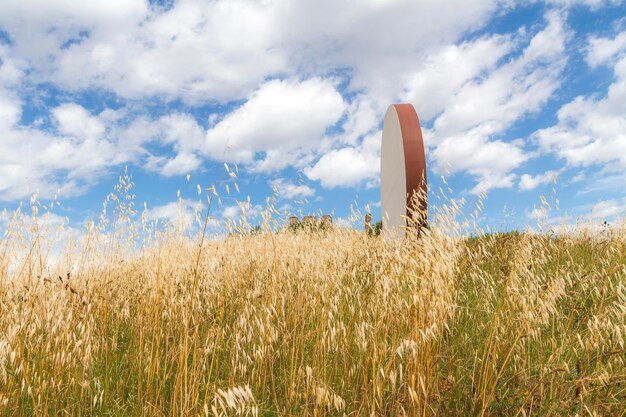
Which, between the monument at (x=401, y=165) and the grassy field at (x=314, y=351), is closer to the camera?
the grassy field at (x=314, y=351)

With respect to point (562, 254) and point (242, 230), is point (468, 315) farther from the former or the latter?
point (562, 254)

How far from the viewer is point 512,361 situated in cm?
297

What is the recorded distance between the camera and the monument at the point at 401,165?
790 cm

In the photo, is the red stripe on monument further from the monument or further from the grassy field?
the grassy field

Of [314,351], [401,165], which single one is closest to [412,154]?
[401,165]

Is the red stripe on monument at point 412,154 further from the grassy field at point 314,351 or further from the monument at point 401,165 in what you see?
the grassy field at point 314,351

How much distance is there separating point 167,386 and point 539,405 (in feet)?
7.11

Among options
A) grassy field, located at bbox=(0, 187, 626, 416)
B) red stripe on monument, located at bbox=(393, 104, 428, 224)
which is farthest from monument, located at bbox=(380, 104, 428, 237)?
grassy field, located at bbox=(0, 187, 626, 416)

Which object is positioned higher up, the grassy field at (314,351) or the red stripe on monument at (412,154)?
the red stripe on monument at (412,154)

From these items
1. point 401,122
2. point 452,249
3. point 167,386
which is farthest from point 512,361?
point 401,122

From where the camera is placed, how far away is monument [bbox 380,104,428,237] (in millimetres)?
7902

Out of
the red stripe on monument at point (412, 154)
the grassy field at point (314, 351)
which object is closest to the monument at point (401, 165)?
the red stripe on monument at point (412, 154)

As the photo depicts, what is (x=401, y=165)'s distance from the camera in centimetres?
870

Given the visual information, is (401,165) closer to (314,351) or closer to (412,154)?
(412,154)
